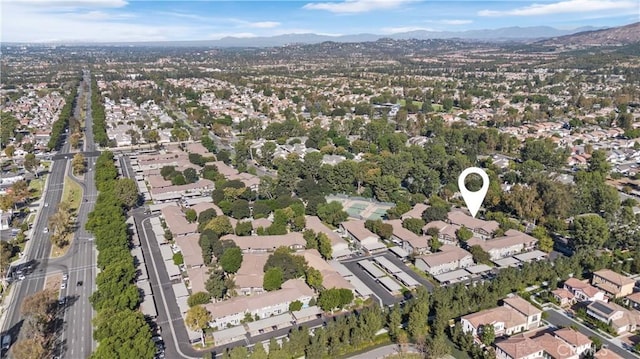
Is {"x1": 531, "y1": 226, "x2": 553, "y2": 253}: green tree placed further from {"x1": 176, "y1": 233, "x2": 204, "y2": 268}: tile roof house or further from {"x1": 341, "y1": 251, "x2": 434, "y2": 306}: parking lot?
{"x1": 176, "y1": 233, "x2": 204, "y2": 268}: tile roof house

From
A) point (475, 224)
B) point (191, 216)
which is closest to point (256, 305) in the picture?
point (191, 216)

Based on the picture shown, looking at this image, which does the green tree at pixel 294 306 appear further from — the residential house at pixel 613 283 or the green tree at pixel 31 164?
the green tree at pixel 31 164

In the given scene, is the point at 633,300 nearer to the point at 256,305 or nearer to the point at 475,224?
the point at 475,224

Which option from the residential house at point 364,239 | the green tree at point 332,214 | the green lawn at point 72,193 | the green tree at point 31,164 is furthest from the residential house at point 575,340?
the green tree at point 31,164

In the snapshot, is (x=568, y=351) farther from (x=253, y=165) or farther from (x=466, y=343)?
(x=253, y=165)

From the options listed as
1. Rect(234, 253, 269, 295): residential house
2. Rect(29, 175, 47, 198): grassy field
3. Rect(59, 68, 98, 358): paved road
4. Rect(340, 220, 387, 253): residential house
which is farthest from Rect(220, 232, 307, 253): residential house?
Rect(29, 175, 47, 198): grassy field
